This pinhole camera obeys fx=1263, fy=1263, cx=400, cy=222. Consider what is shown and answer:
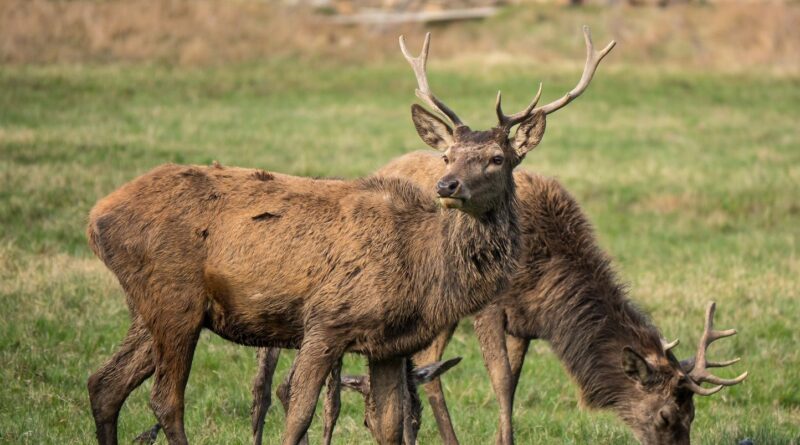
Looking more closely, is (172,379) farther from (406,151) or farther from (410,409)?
(406,151)

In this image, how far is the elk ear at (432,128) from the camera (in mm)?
7262

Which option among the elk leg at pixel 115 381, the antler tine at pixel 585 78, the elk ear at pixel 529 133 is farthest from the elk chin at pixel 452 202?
the elk leg at pixel 115 381

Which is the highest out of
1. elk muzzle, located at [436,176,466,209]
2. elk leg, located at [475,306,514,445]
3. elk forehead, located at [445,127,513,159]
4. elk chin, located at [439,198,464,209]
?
elk forehead, located at [445,127,513,159]

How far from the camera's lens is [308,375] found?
671cm

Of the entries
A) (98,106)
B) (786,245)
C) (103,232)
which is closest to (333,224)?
(103,232)

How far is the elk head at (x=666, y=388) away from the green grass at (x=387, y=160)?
904 millimetres

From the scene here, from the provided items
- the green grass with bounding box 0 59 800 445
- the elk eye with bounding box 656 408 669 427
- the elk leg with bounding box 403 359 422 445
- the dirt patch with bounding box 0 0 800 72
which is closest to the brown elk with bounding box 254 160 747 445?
the elk eye with bounding box 656 408 669 427

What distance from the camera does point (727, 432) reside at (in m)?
8.43

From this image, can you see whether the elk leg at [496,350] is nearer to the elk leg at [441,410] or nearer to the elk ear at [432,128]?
the elk leg at [441,410]

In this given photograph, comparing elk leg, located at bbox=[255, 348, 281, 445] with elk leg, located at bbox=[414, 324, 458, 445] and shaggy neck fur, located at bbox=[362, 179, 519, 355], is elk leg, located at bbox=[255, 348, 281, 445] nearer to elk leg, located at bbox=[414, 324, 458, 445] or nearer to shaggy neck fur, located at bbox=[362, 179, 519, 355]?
elk leg, located at bbox=[414, 324, 458, 445]

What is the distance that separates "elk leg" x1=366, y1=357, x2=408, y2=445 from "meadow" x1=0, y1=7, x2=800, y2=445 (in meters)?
1.04

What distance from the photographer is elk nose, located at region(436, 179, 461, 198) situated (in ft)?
21.2

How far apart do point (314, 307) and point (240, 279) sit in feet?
1.45

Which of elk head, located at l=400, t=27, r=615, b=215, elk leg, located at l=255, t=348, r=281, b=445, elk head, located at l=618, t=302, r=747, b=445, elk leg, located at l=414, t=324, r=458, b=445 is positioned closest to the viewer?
elk head, located at l=400, t=27, r=615, b=215
